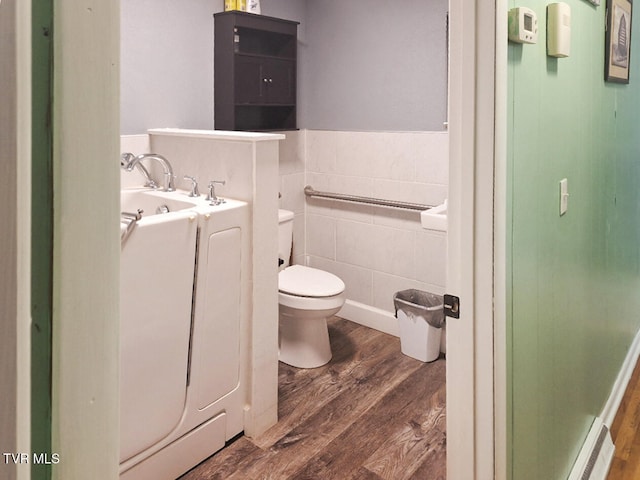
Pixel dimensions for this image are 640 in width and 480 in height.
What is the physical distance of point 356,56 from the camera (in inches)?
132

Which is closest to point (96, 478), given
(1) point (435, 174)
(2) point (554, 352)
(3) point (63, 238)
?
(3) point (63, 238)

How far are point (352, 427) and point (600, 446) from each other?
38.3 inches

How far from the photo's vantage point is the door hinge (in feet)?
4.16

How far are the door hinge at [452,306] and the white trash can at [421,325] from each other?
171 centimetres

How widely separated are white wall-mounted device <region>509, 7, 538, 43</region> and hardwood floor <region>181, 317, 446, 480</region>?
157 centimetres

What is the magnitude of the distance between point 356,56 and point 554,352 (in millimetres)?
2297

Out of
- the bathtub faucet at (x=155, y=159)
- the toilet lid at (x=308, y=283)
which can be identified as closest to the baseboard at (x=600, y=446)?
the toilet lid at (x=308, y=283)

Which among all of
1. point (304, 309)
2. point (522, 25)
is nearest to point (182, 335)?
point (304, 309)

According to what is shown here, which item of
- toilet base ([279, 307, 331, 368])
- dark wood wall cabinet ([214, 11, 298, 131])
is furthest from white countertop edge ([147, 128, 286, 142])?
toilet base ([279, 307, 331, 368])

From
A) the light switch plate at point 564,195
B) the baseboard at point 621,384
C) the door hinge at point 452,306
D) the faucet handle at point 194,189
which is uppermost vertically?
the faucet handle at point 194,189

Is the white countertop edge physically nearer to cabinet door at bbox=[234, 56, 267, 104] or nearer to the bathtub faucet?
the bathtub faucet

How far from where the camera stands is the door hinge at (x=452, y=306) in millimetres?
1268

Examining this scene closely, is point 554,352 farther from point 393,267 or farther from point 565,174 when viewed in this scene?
point 393,267

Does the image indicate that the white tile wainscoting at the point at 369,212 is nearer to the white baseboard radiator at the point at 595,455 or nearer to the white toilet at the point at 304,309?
the white toilet at the point at 304,309
